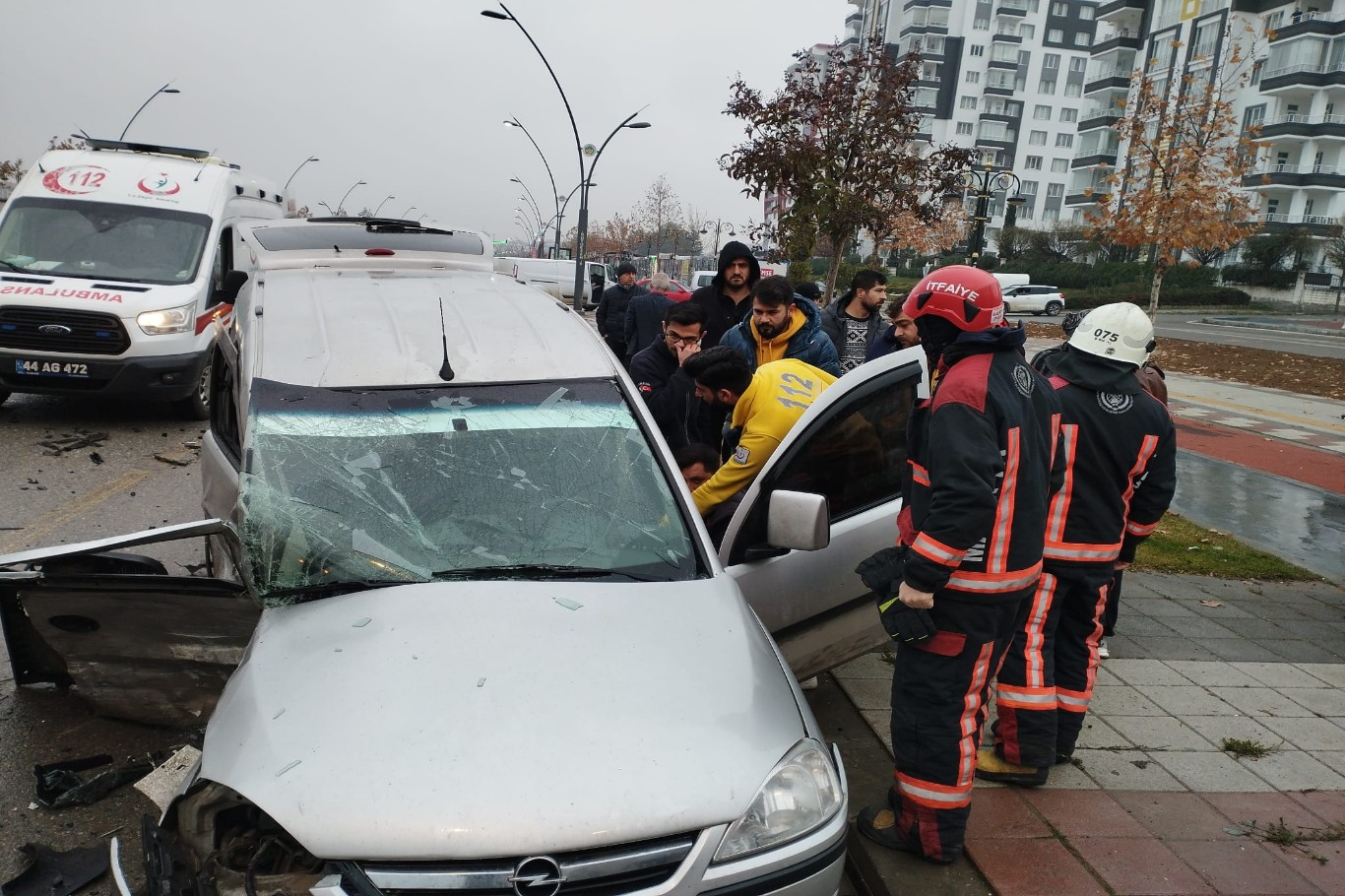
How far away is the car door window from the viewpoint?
3.57 meters

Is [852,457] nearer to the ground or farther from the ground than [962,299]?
nearer to the ground

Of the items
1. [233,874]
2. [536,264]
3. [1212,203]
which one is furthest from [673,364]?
[536,264]

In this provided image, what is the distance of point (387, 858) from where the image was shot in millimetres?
1993

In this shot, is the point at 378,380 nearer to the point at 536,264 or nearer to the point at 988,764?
the point at 988,764

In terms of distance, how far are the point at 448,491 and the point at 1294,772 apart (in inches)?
144

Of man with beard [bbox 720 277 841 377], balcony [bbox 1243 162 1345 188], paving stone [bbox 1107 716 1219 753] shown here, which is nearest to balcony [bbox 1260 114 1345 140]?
balcony [bbox 1243 162 1345 188]

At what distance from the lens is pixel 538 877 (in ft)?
6.52

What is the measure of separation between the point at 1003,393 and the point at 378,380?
2043 mm

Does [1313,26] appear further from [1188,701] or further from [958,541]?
[958,541]

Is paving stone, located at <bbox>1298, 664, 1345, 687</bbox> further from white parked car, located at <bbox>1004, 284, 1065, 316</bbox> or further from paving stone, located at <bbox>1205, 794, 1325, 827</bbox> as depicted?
white parked car, located at <bbox>1004, 284, 1065, 316</bbox>

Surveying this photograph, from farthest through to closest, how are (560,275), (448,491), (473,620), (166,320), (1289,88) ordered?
(1289,88) → (560,275) → (166,320) → (448,491) → (473,620)

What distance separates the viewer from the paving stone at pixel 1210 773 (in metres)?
3.79

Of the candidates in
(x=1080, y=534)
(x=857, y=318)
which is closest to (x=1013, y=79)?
(x=857, y=318)

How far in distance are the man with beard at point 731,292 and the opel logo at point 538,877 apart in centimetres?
579
